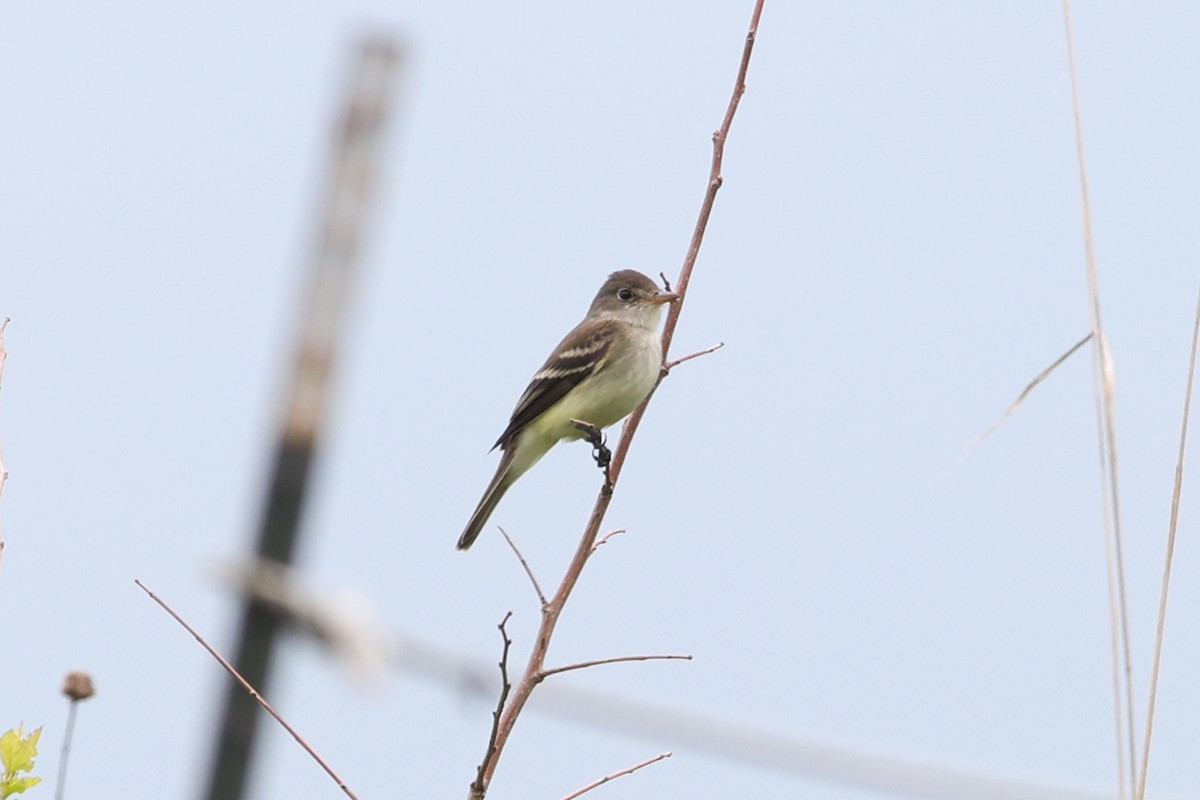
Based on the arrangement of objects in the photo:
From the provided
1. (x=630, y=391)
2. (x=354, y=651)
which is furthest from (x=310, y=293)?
(x=630, y=391)

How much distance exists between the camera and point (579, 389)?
17.0 feet

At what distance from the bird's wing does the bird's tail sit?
0.06m

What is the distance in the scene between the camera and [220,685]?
7043mm

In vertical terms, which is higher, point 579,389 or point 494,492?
point 579,389

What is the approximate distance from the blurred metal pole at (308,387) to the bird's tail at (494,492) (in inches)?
63.1

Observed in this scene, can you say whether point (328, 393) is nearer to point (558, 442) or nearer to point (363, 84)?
point (363, 84)

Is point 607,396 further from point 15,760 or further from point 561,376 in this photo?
point 15,760

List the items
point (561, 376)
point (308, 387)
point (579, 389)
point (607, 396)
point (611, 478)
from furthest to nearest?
1. point (308, 387)
2. point (561, 376)
3. point (579, 389)
4. point (607, 396)
5. point (611, 478)

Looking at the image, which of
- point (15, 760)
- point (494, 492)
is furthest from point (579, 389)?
point (15, 760)

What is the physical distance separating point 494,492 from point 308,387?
73.2 inches

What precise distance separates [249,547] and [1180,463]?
4752 mm

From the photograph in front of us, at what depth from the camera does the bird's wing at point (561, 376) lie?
5.20 meters

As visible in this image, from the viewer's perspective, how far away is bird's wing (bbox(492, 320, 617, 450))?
5195 millimetres

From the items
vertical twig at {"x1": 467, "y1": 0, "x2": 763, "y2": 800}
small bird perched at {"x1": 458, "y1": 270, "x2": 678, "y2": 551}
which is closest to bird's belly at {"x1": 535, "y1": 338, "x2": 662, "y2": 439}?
small bird perched at {"x1": 458, "y1": 270, "x2": 678, "y2": 551}
